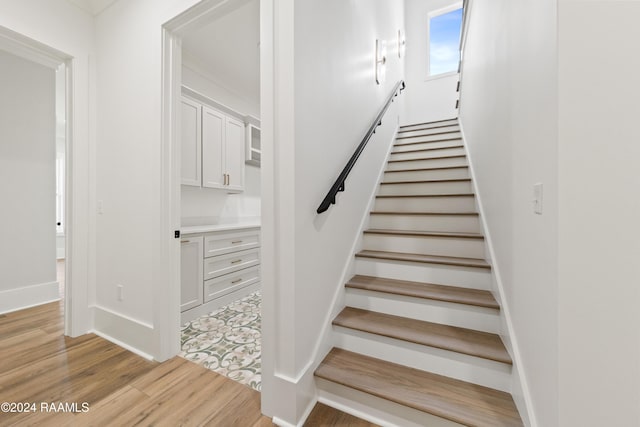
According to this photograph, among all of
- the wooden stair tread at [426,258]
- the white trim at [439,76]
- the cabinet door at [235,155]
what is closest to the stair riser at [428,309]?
the wooden stair tread at [426,258]

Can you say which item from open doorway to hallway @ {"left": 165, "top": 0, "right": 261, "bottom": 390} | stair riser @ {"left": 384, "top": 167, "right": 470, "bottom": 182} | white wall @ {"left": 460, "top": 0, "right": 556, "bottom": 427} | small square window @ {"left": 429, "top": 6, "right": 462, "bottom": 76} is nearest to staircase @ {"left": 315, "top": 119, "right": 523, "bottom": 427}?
white wall @ {"left": 460, "top": 0, "right": 556, "bottom": 427}

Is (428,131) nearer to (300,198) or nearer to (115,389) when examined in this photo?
(300,198)

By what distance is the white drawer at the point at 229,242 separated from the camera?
257cm

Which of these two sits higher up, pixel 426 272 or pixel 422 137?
pixel 422 137

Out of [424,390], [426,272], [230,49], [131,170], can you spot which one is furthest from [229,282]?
[230,49]

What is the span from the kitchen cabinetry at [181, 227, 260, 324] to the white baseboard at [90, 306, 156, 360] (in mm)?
453

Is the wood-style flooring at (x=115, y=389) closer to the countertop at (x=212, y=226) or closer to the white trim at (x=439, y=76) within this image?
the countertop at (x=212, y=226)

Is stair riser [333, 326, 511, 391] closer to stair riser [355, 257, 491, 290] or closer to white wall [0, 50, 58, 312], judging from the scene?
stair riser [355, 257, 491, 290]

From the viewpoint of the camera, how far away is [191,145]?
2660mm

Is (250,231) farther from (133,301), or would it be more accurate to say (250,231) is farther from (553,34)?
(553,34)

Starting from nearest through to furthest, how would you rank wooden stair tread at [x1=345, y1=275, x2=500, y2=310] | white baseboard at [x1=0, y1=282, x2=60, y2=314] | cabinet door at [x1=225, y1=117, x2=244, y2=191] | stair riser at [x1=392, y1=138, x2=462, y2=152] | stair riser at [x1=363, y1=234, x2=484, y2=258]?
wooden stair tread at [x1=345, y1=275, x2=500, y2=310], stair riser at [x1=363, y1=234, x2=484, y2=258], white baseboard at [x1=0, y1=282, x2=60, y2=314], cabinet door at [x1=225, y1=117, x2=244, y2=191], stair riser at [x1=392, y1=138, x2=462, y2=152]

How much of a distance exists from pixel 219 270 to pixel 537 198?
2694 millimetres

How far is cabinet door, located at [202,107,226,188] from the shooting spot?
2.81 metres

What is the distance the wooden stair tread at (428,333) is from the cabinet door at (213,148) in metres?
2.16
